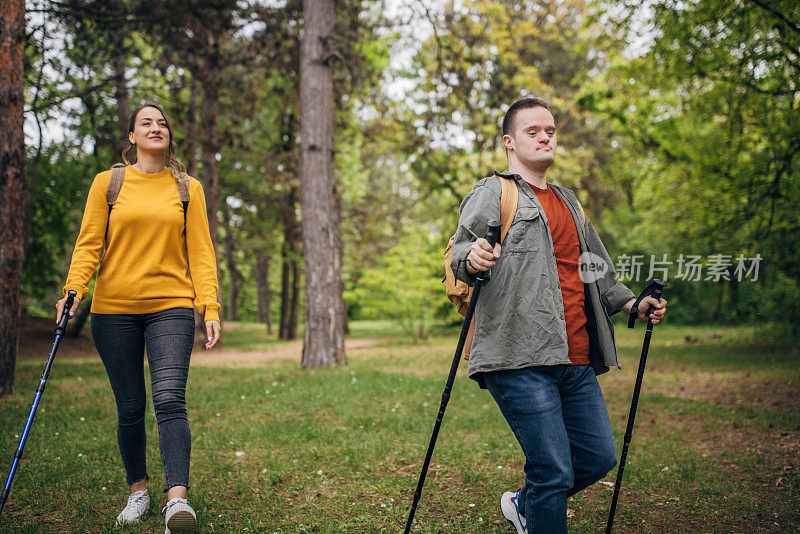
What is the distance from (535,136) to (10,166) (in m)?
6.82

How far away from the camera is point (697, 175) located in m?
11.9

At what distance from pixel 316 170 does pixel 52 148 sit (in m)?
7.68

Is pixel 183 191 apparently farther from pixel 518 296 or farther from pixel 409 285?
pixel 409 285

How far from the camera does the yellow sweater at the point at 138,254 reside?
322 centimetres

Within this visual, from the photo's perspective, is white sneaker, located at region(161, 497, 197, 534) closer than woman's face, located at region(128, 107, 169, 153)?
Yes

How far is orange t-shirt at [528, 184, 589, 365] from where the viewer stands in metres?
2.65

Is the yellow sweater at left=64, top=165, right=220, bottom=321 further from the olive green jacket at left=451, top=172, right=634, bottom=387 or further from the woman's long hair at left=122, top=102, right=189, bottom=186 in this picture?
the olive green jacket at left=451, top=172, right=634, bottom=387

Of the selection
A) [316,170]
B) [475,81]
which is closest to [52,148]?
[316,170]

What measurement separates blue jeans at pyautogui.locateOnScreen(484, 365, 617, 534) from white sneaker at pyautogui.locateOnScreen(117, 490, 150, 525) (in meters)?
2.43

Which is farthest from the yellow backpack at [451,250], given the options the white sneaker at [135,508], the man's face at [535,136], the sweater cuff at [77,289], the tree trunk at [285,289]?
the tree trunk at [285,289]

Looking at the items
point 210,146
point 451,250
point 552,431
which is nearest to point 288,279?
point 210,146

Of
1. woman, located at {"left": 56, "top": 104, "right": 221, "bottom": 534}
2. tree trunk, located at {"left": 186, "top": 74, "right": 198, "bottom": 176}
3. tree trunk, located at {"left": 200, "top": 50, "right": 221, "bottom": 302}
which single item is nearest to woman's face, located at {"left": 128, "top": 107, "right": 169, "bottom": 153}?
woman, located at {"left": 56, "top": 104, "right": 221, "bottom": 534}

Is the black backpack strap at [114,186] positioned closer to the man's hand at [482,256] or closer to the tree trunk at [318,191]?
the man's hand at [482,256]

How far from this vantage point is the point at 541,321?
8.18ft
